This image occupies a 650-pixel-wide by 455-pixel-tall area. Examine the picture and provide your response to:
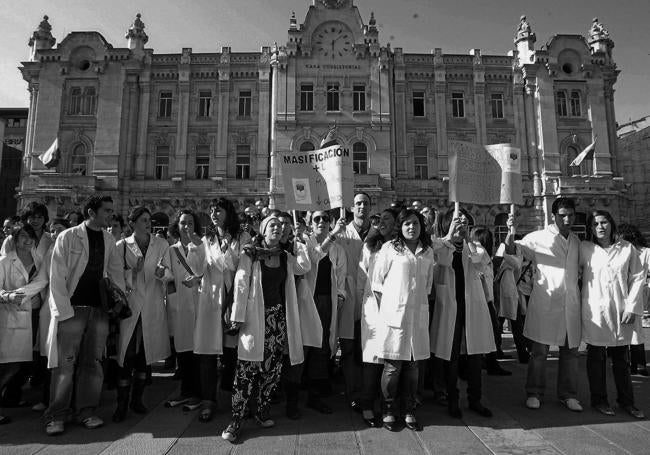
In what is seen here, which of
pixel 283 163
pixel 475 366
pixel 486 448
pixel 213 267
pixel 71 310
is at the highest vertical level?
pixel 283 163

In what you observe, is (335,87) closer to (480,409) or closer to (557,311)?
(557,311)

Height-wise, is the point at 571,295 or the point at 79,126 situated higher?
the point at 79,126

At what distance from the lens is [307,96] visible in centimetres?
2592

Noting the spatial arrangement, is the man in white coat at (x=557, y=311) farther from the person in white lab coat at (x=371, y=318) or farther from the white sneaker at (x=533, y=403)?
the person in white lab coat at (x=371, y=318)

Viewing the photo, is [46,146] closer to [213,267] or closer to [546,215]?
[213,267]

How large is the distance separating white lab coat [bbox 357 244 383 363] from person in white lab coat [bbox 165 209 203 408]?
82.2 inches

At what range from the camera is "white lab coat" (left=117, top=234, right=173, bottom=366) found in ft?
16.5

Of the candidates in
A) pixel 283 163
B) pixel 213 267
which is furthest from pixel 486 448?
pixel 283 163

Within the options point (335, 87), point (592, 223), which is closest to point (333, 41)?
point (335, 87)

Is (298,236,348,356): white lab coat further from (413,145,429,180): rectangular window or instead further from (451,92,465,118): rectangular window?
(451,92,465,118): rectangular window

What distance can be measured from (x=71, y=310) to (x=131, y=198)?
22725mm

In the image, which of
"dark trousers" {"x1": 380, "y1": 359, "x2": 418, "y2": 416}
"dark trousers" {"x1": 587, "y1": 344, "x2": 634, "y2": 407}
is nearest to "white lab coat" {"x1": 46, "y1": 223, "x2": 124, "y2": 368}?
"dark trousers" {"x1": 380, "y1": 359, "x2": 418, "y2": 416}

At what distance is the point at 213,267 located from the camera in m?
5.10

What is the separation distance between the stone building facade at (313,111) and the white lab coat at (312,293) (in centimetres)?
1958
